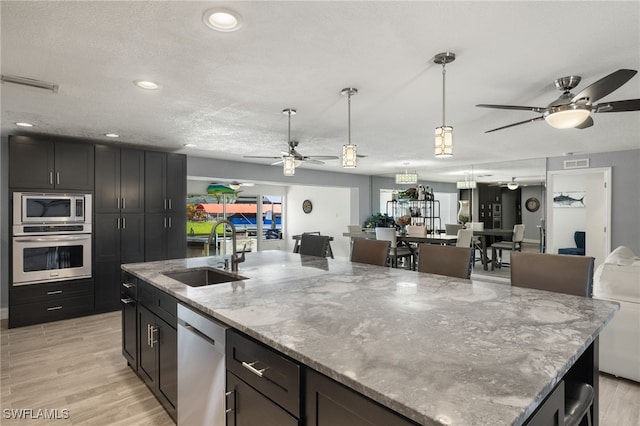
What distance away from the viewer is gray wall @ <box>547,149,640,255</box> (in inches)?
218

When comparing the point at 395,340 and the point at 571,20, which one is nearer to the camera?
the point at 395,340

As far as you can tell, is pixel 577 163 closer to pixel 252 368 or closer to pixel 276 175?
pixel 276 175

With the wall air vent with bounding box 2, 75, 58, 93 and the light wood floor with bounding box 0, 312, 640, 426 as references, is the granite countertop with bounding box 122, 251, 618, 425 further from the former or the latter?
the wall air vent with bounding box 2, 75, 58, 93

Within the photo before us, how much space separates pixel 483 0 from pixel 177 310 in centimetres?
224

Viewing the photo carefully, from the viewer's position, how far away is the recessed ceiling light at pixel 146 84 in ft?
8.20

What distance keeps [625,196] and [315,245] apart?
564 centimetres

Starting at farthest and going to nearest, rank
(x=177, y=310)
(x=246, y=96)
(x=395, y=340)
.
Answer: (x=246, y=96), (x=177, y=310), (x=395, y=340)

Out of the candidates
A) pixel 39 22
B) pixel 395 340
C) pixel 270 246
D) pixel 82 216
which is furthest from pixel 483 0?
pixel 270 246

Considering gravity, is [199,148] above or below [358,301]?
above

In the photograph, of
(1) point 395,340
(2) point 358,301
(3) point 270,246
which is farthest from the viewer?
(3) point 270,246

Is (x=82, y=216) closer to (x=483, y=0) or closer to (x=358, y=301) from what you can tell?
(x=358, y=301)

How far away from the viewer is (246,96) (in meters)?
2.83

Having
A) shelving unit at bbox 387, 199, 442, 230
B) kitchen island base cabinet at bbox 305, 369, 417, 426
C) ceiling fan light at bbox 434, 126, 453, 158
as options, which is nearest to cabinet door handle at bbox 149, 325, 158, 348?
kitchen island base cabinet at bbox 305, 369, 417, 426

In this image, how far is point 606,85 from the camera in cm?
203
